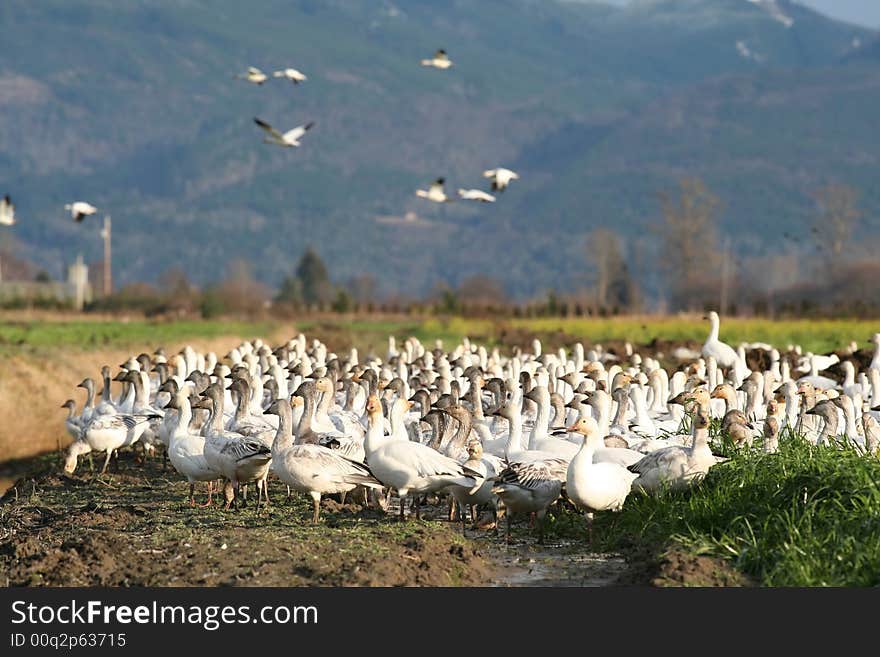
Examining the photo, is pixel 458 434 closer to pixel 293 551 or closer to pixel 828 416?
pixel 293 551

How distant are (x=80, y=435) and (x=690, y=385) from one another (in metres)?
9.18

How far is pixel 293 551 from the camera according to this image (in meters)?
11.8

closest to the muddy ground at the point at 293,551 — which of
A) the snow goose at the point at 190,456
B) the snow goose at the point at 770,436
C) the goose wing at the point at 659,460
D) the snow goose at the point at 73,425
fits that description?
the snow goose at the point at 190,456

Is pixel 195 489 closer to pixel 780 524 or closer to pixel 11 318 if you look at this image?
pixel 780 524

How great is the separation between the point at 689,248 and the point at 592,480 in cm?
10065

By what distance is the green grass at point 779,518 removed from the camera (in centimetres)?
1050

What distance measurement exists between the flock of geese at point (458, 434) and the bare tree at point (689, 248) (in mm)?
88260

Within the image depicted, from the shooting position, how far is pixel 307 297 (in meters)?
132

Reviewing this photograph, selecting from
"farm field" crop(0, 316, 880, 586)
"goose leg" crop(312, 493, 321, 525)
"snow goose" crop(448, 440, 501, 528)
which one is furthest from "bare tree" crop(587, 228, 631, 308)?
"goose leg" crop(312, 493, 321, 525)

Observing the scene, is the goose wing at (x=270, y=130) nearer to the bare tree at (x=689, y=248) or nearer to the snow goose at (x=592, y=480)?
the snow goose at (x=592, y=480)

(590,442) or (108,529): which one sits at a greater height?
(590,442)

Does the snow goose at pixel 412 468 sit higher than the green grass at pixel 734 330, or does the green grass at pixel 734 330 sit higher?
the green grass at pixel 734 330

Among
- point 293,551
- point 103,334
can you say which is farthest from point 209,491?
point 103,334

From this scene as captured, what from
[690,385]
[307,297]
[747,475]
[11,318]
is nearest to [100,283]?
[307,297]
